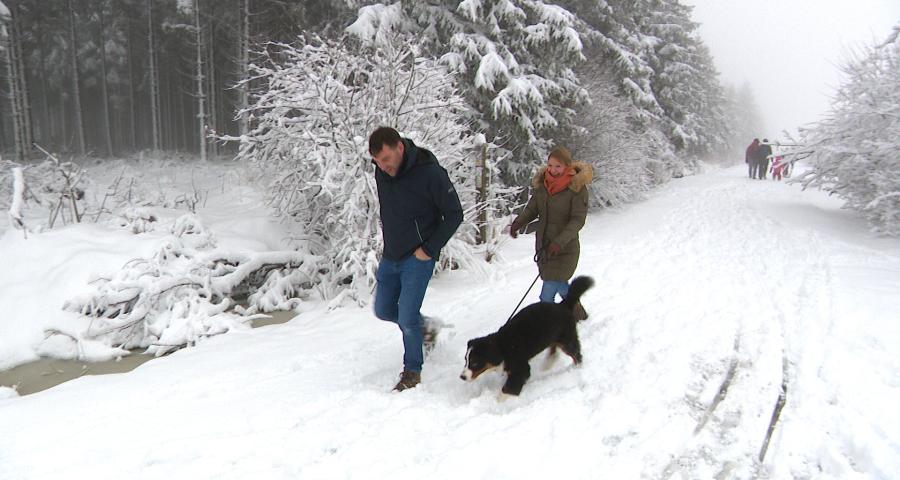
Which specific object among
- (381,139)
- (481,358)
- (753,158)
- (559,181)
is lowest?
(481,358)

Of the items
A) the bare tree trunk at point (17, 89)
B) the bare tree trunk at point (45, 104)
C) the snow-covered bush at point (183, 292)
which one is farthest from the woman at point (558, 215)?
the bare tree trunk at point (45, 104)

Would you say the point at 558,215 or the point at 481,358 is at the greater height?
the point at 558,215

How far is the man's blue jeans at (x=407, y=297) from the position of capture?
337 cm

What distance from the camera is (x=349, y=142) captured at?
6336 millimetres

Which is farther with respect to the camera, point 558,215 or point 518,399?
point 558,215

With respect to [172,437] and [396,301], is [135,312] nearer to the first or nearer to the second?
[172,437]

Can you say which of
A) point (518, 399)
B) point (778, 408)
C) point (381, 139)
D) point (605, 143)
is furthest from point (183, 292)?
point (605, 143)

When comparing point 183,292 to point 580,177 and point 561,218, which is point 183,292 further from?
point 580,177

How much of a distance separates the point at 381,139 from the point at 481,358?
1.60 m

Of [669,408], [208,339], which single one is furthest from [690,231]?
[208,339]

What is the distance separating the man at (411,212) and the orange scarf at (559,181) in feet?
4.05

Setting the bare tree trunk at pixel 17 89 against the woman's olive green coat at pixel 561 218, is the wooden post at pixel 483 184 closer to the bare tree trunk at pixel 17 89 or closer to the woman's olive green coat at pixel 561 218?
the woman's olive green coat at pixel 561 218

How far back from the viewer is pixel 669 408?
3100 mm

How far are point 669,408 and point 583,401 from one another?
54cm
